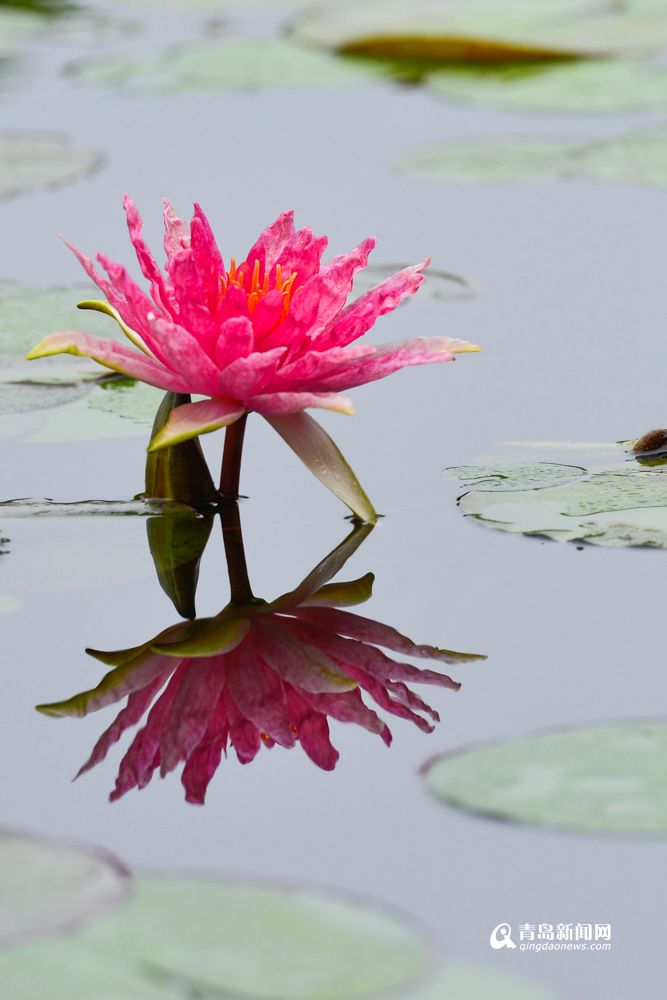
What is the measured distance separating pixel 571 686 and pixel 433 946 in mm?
421

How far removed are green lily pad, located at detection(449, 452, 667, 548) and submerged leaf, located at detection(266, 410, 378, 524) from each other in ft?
0.47

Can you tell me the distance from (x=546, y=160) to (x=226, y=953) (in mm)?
2749

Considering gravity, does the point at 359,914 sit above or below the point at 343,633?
below

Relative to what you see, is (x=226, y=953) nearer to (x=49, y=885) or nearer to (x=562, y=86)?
(x=49, y=885)

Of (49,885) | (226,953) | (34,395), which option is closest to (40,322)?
(34,395)

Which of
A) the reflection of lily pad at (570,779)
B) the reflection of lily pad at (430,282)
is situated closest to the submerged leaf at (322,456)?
the reflection of lily pad at (570,779)

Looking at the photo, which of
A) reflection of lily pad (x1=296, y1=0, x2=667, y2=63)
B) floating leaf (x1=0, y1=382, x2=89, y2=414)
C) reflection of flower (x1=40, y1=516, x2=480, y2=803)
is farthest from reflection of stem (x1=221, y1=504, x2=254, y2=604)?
reflection of lily pad (x1=296, y1=0, x2=667, y2=63)

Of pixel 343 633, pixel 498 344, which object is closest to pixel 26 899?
pixel 343 633

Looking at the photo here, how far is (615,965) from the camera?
1029mm

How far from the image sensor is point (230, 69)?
4359 mm

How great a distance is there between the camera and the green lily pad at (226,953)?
0.96 metres

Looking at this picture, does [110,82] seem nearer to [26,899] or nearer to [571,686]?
[571,686]

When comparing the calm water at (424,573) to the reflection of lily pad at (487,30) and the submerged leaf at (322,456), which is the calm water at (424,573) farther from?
the reflection of lily pad at (487,30)

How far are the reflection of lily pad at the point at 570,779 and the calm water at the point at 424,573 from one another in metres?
0.02
